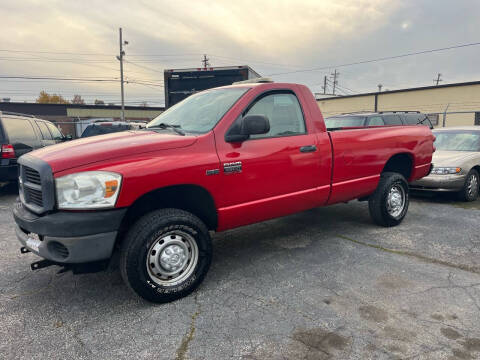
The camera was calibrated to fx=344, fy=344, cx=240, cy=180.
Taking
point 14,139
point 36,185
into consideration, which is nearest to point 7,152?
point 14,139

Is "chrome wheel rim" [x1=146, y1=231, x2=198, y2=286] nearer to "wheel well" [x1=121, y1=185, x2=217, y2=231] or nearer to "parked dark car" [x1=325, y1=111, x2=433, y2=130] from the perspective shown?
"wheel well" [x1=121, y1=185, x2=217, y2=231]

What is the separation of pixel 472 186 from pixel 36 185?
721cm

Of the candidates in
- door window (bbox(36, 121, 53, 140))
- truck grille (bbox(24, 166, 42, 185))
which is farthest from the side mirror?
door window (bbox(36, 121, 53, 140))

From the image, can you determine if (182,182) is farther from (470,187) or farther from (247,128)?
(470,187)

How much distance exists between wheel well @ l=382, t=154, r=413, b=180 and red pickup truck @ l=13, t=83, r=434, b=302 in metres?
0.86

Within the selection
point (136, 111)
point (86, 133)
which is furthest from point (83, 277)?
point (136, 111)

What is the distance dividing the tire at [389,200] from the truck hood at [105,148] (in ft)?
9.69

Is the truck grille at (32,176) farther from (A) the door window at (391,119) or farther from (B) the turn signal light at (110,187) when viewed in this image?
(A) the door window at (391,119)

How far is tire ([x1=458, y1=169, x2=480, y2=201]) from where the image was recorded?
6.48 metres

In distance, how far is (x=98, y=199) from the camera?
2570 mm

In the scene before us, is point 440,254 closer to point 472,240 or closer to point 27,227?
point 472,240

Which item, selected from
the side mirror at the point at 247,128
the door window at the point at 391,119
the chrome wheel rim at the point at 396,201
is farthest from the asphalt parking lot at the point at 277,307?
the door window at the point at 391,119

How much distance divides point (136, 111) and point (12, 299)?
39.9m

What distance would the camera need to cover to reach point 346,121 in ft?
32.1
